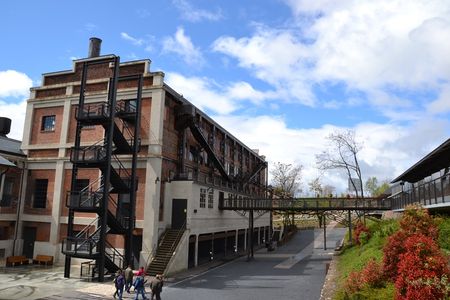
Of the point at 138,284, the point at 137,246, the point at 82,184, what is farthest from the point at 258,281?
the point at 82,184

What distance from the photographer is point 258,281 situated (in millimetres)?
25859

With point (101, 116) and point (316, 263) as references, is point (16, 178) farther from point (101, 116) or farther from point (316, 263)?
point (316, 263)

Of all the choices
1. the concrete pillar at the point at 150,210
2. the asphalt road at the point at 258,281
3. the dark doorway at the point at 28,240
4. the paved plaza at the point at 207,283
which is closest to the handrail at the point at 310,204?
the asphalt road at the point at 258,281

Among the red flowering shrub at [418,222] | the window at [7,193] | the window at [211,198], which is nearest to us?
the red flowering shrub at [418,222]

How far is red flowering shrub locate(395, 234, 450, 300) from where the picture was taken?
33.2 ft

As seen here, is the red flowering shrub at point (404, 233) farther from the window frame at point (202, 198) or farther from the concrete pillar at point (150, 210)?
the window frame at point (202, 198)

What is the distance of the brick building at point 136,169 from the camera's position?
29.5 m

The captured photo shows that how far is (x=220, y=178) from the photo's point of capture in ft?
151

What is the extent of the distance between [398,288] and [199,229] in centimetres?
2314

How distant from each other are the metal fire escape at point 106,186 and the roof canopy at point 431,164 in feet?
60.9

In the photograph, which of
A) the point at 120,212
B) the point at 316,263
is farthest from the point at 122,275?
the point at 316,263

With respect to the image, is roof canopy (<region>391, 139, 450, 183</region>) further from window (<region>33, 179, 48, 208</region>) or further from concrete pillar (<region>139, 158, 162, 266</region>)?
window (<region>33, 179, 48, 208</region>)

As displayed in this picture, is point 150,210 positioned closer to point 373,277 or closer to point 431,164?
point 373,277

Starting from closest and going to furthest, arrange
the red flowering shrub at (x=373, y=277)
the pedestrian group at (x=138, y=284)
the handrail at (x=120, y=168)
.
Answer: the red flowering shrub at (x=373, y=277) → the pedestrian group at (x=138, y=284) → the handrail at (x=120, y=168)
